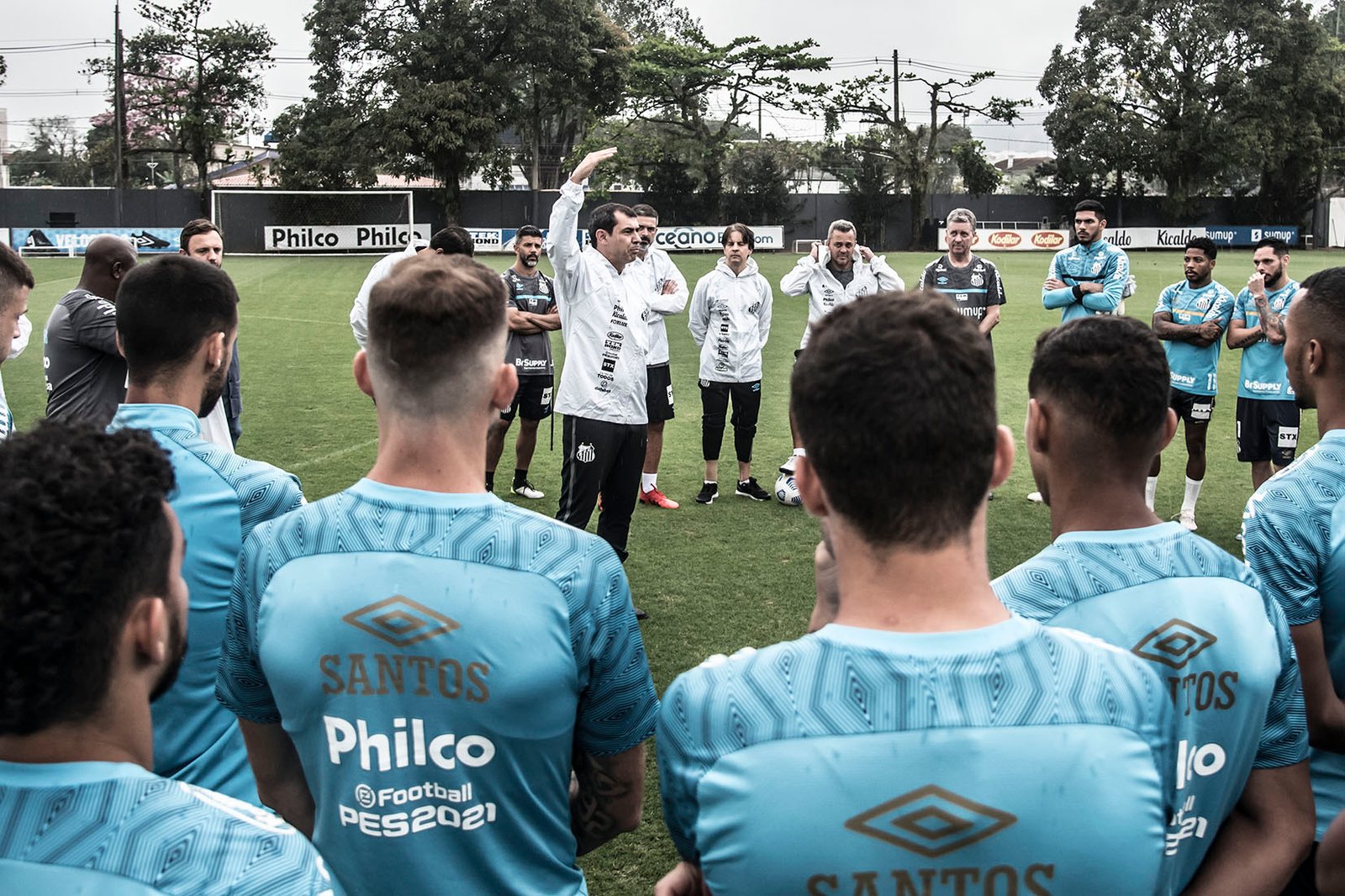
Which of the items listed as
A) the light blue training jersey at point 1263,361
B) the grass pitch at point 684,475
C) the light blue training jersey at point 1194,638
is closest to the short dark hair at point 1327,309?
the grass pitch at point 684,475

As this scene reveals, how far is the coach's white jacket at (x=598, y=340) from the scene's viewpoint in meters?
6.61

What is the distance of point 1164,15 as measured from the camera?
50.4 metres

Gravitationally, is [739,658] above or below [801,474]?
below

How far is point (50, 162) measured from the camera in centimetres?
6800

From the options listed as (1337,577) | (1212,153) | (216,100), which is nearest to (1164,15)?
(1212,153)

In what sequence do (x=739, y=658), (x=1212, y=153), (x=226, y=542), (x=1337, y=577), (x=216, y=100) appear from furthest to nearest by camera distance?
1. (x=1212, y=153)
2. (x=216, y=100)
3. (x=226, y=542)
4. (x=1337, y=577)
5. (x=739, y=658)

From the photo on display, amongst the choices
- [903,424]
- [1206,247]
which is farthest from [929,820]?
[1206,247]

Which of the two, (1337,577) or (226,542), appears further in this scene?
(226,542)

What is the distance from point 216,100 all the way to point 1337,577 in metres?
49.1

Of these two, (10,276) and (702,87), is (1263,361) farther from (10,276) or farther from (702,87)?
(702,87)

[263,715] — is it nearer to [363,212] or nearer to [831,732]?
[831,732]

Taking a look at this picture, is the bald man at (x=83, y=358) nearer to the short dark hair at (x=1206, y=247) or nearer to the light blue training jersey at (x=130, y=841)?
the light blue training jersey at (x=130, y=841)

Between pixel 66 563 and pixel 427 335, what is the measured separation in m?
1.01

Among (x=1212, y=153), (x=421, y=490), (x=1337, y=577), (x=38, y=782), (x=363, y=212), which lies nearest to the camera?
(x=38, y=782)
